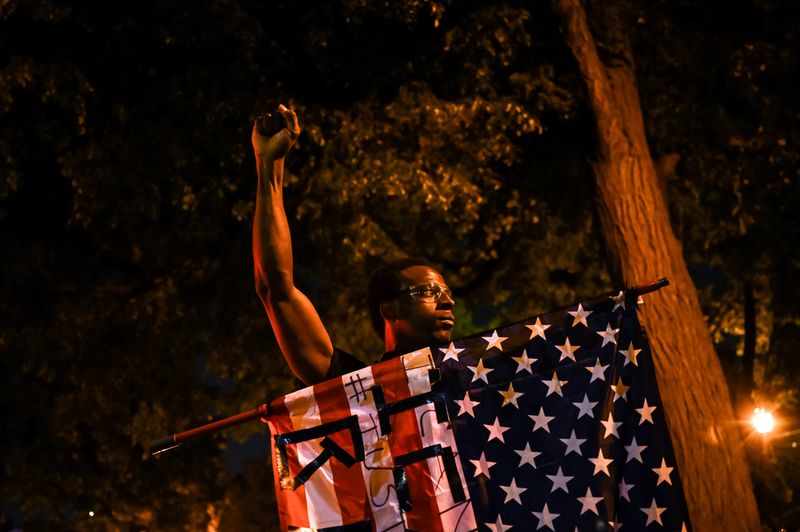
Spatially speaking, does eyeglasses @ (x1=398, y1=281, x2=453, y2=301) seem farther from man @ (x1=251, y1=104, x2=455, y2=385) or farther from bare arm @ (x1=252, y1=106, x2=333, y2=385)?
bare arm @ (x1=252, y1=106, x2=333, y2=385)

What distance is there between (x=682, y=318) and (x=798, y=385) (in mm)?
12452

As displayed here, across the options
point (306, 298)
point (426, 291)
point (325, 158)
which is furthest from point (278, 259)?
point (325, 158)

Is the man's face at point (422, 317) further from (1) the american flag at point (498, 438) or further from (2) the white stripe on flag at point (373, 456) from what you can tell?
(2) the white stripe on flag at point (373, 456)

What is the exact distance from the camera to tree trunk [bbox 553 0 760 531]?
7078mm

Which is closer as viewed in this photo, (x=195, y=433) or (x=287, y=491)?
(x=195, y=433)

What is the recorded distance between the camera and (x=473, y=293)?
1673cm

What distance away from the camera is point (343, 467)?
143 inches

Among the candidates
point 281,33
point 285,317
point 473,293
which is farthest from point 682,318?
point 473,293

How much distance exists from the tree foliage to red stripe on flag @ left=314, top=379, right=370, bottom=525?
15.3 feet

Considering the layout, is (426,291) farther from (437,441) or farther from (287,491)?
(287,491)

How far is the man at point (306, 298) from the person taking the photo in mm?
3447

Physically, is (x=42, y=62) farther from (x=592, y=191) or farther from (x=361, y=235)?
(x=592, y=191)

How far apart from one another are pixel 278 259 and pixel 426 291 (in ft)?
2.46

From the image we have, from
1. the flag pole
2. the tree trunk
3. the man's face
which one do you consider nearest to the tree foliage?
the tree trunk
